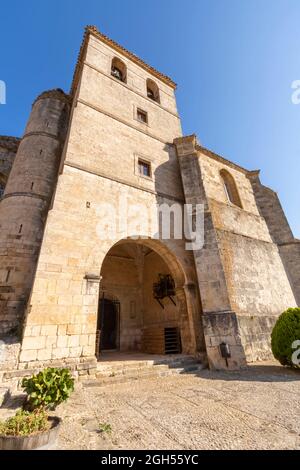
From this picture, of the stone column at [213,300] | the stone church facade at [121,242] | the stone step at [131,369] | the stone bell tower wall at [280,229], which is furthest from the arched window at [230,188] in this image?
the stone step at [131,369]

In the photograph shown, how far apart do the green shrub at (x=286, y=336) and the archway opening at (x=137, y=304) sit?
12.6 ft

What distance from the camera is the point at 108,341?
9.92 metres

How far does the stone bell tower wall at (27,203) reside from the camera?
19.4 ft

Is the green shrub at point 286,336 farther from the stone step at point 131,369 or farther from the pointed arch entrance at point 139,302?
the pointed arch entrance at point 139,302

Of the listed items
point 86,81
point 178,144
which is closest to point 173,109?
point 178,144

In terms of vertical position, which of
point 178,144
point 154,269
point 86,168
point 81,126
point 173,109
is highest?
point 173,109

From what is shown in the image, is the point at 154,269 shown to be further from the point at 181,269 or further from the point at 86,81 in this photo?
the point at 86,81

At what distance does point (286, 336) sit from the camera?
5.68m

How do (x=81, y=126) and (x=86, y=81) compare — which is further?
(x=86, y=81)

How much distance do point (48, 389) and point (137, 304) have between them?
7.82 meters

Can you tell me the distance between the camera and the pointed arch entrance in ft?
30.0

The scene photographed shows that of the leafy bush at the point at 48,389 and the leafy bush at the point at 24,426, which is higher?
the leafy bush at the point at 48,389

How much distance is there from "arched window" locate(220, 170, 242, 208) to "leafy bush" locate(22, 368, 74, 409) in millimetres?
10217

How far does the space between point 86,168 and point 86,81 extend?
5.32 metres
